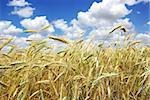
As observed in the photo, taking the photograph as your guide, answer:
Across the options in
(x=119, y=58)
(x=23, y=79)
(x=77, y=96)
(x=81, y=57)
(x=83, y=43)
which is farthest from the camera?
(x=83, y=43)

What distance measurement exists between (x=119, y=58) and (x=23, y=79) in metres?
0.74

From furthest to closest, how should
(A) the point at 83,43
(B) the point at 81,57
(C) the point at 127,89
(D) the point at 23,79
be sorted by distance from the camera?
(A) the point at 83,43 < (B) the point at 81,57 < (C) the point at 127,89 < (D) the point at 23,79

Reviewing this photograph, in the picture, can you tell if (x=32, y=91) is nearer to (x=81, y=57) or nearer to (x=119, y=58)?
(x=81, y=57)

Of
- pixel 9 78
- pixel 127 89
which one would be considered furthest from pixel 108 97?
pixel 9 78

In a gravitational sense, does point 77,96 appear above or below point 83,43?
below

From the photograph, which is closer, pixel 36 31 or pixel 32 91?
pixel 32 91

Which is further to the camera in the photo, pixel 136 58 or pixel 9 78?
pixel 136 58

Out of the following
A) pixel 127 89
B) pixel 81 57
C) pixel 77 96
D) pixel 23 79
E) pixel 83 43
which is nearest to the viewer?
pixel 77 96

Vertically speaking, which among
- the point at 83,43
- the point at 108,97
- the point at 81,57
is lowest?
the point at 108,97

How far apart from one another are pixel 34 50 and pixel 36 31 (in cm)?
14

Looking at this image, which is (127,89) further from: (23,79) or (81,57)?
(23,79)

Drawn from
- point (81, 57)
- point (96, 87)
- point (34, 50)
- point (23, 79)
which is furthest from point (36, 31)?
point (96, 87)

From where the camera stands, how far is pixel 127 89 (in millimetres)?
1926

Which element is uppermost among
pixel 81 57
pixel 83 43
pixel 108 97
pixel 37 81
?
pixel 83 43
